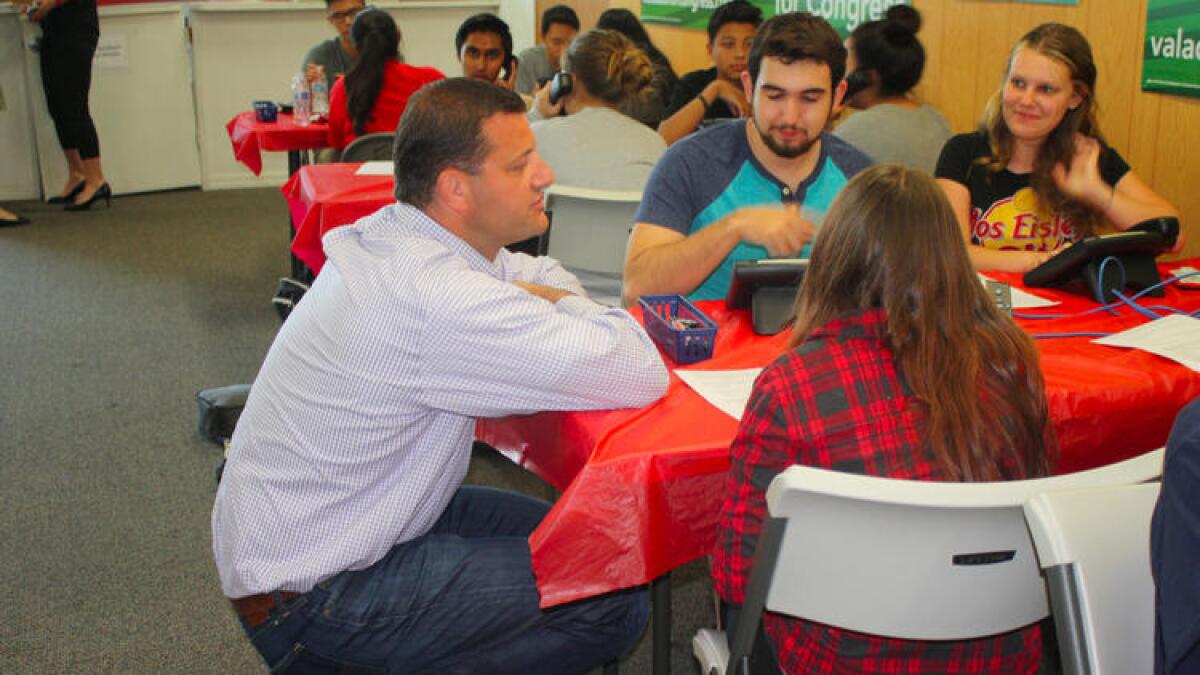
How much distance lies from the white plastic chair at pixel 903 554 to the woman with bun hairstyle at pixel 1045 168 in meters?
1.50

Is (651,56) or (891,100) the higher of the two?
(651,56)

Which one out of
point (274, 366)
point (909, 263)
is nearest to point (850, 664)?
point (909, 263)

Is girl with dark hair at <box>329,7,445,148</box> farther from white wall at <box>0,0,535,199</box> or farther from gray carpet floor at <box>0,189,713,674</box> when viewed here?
white wall at <box>0,0,535,199</box>

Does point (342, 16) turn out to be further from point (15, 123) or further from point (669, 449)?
point (669, 449)

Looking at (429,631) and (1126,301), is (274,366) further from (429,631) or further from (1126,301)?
(1126,301)

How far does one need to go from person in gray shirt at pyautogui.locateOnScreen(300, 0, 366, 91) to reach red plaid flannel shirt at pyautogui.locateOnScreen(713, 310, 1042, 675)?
4652 mm

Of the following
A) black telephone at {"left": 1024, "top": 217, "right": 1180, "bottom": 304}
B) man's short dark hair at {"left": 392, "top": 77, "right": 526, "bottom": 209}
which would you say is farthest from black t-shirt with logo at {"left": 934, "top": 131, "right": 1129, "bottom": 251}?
man's short dark hair at {"left": 392, "top": 77, "right": 526, "bottom": 209}

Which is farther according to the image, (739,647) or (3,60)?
(3,60)

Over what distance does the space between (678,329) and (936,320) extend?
0.56m

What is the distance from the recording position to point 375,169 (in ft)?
12.9

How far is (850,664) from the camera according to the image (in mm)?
1475

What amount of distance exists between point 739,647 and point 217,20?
695 cm

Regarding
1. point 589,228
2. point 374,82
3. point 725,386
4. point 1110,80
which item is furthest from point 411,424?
point 374,82

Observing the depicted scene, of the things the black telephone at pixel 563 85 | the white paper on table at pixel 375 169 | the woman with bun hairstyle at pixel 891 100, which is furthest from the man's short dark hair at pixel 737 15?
the white paper on table at pixel 375 169
